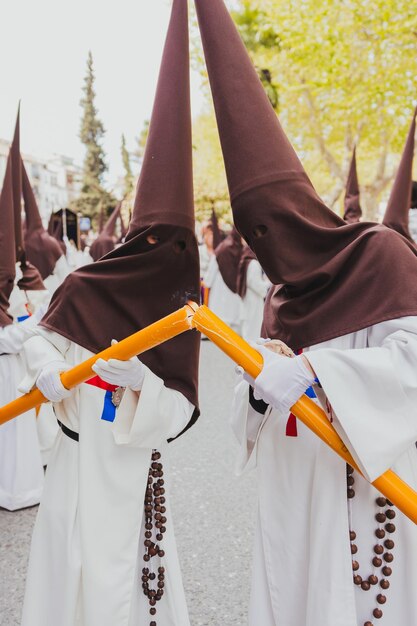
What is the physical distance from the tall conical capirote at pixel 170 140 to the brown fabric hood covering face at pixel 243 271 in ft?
22.1

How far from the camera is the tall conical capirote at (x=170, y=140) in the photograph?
213cm

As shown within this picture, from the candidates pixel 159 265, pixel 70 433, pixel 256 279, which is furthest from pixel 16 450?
pixel 256 279

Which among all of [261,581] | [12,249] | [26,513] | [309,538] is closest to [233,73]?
[309,538]

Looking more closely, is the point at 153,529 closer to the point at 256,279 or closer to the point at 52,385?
the point at 52,385

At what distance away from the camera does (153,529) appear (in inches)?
92.0

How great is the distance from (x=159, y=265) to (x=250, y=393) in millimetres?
573

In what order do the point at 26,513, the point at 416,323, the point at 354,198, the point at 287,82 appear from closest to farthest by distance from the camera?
1. the point at 416,323
2. the point at 26,513
3. the point at 354,198
4. the point at 287,82

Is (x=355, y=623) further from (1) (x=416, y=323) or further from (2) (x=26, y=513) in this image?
(2) (x=26, y=513)

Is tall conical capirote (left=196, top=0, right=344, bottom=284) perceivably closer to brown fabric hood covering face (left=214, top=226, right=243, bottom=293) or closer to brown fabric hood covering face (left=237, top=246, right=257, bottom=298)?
brown fabric hood covering face (left=237, top=246, right=257, bottom=298)

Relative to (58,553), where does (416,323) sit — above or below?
above

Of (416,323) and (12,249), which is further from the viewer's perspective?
(12,249)

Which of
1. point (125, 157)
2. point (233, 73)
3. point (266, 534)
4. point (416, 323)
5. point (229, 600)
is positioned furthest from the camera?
point (125, 157)

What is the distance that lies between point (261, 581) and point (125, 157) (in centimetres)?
6000

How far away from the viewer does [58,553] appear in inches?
88.8
